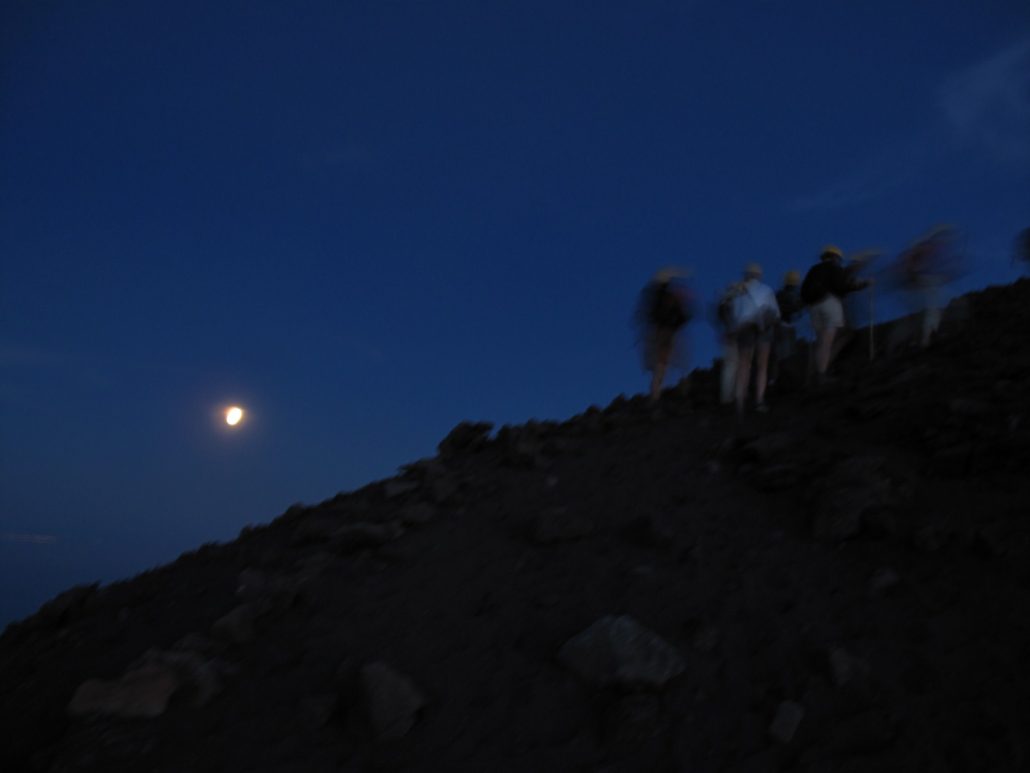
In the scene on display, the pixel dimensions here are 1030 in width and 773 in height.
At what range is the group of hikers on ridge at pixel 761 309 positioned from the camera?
874 centimetres

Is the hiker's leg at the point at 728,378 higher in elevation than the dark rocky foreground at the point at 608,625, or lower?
higher

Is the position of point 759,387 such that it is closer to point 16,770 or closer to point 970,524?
point 970,524

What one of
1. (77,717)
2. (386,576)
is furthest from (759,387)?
(77,717)

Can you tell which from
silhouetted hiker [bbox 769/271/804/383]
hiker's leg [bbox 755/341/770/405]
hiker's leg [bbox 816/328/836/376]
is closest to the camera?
hiker's leg [bbox 755/341/770/405]

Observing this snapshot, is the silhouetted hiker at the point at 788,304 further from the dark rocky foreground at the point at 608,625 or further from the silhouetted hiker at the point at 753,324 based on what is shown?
the dark rocky foreground at the point at 608,625

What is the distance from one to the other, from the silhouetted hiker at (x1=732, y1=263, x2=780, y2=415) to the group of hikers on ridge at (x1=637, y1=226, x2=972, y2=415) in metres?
0.01

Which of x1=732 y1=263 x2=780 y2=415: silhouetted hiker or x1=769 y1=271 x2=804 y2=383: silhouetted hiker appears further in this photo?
x1=769 y1=271 x2=804 y2=383: silhouetted hiker

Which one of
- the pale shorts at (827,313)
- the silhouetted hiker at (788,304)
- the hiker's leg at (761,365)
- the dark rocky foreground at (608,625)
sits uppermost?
the silhouetted hiker at (788,304)

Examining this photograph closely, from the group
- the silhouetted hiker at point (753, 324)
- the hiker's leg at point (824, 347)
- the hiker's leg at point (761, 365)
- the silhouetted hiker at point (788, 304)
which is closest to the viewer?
the silhouetted hiker at point (753, 324)

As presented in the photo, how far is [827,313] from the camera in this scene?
8.98 meters

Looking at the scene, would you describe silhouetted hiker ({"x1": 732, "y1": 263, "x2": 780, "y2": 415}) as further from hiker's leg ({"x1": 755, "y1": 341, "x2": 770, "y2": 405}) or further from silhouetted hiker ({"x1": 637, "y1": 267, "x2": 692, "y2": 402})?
silhouetted hiker ({"x1": 637, "y1": 267, "x2": 692, "y2": 402})

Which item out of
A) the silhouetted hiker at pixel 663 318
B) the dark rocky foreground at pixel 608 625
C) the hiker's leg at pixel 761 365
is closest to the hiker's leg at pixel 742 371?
the hiker's leg at pixel 761 365

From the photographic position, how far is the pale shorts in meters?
8.94

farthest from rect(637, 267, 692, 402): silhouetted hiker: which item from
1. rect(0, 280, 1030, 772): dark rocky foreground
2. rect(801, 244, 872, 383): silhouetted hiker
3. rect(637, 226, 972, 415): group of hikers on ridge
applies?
rect(0, 280, 1030, 772): dark rocky foreground
